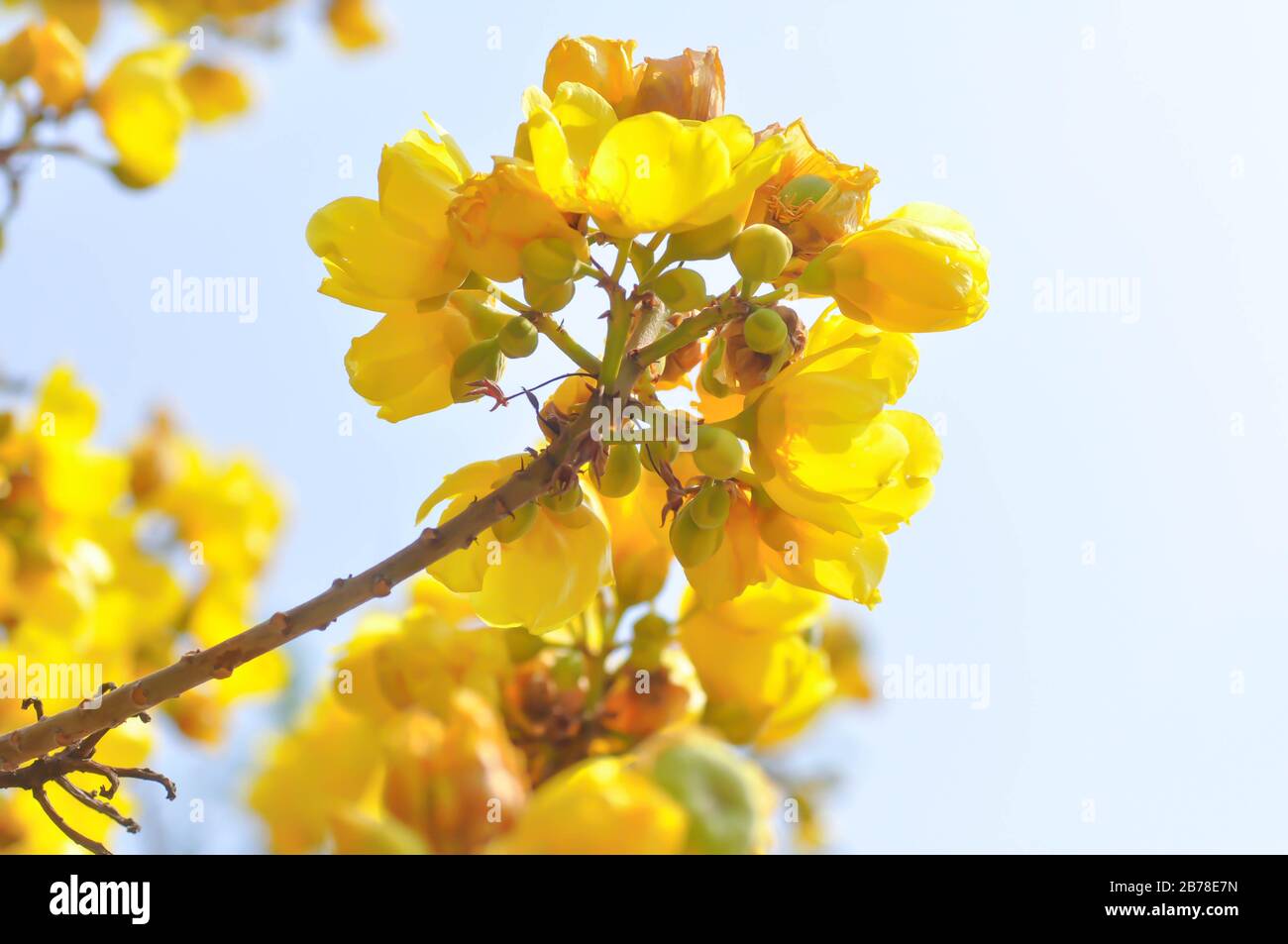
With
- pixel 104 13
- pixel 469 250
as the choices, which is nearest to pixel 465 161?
pixel 469 250

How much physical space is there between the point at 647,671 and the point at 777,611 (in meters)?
A: 0.15

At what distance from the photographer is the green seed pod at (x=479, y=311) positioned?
0.75 meters

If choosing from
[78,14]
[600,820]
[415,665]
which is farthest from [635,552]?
[78,14]

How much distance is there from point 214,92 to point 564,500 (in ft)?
6.69

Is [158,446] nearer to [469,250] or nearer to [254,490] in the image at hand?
[254,490]

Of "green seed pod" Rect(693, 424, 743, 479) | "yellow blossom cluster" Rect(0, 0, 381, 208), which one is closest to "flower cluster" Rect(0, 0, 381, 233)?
"yellow blossom cluster" Rect(0, 0, 381, 208)

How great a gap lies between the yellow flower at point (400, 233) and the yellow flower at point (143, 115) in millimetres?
1182

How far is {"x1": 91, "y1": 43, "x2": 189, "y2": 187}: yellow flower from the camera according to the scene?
5.76 ft

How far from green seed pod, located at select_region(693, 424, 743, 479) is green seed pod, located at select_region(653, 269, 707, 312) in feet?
0.24

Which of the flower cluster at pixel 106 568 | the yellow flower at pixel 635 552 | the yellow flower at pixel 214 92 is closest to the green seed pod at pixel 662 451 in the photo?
the yellow flower at pixel 635 552

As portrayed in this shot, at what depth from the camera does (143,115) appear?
181 centimetres

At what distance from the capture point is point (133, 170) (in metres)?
1.79

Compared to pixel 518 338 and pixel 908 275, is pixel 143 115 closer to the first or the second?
pixel 518 338
